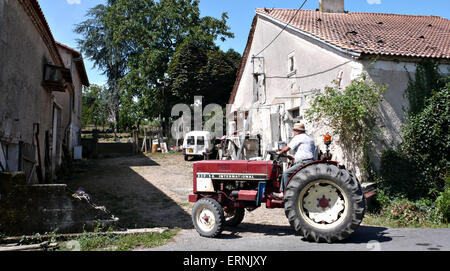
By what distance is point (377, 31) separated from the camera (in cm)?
1062

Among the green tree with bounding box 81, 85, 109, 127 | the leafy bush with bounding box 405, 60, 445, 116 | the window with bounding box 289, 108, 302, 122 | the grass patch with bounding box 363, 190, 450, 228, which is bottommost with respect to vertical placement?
the grass patch with bounding box 363, 190, 450, 228

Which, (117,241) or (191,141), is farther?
(191,141)

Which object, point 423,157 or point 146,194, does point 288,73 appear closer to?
point 423,157

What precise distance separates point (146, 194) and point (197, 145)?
929 centimetres

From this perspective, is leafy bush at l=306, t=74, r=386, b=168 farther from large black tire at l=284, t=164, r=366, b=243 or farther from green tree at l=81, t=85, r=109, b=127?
green tree at l=81, t=85, r=109, b=127

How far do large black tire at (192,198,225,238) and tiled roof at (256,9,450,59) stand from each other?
17.5ft

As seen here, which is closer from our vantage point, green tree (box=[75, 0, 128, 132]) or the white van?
the white van

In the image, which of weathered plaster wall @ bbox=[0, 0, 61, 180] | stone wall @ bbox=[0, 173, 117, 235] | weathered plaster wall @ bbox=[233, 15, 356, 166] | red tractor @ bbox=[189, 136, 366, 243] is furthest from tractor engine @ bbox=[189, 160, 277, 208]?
weathered plaster wall @ bbox=[233, 15, 356, 166]

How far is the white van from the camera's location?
18469 mm

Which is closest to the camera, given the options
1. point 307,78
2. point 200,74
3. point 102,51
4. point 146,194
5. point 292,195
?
point 292,195

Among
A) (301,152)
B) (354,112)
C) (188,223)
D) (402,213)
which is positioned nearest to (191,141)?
(354,112)

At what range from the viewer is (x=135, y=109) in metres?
26.1

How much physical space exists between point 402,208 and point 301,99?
14.9 ft

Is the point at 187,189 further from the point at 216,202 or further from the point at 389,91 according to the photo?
the point at 389,91
